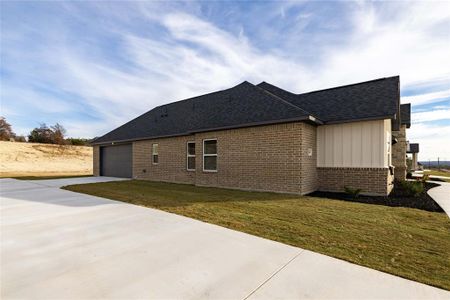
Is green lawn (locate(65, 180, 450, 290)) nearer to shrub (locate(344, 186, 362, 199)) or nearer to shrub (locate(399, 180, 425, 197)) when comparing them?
shrub (locate(344, 186, 362, 199))

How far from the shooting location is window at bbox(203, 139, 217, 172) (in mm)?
11734

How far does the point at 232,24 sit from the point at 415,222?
1035 centimetres

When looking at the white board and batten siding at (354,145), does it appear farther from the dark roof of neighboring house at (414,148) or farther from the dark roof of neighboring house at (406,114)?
the dark roof of neighboring house at (414,148)

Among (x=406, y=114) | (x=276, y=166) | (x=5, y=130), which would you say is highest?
(x=5, y=130)

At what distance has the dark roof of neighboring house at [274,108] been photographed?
9180mm

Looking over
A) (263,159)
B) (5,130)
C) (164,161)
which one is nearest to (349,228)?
(263,159)

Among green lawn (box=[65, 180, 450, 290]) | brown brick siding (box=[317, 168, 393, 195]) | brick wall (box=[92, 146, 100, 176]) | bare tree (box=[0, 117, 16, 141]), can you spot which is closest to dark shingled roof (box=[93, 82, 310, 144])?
brick wall (box=[92, 146, 100, 176])

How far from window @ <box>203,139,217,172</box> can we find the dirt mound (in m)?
19.4

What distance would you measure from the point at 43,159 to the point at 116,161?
20.5 meters

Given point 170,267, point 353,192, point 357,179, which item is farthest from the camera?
point 357,179

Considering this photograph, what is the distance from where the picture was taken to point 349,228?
4750mm

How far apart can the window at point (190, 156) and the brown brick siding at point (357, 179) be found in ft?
22.3

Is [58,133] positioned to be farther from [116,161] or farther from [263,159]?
[263,159]

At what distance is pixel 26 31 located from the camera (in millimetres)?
9625
